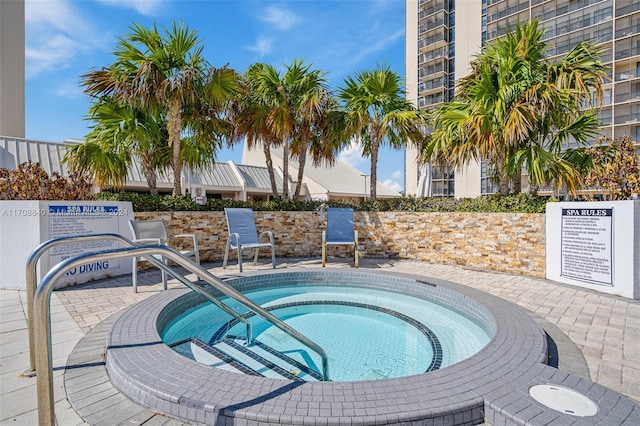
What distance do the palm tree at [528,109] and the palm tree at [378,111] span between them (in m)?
1.78

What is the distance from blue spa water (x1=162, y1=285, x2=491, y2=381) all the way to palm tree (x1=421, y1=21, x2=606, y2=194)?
4682 millimetres

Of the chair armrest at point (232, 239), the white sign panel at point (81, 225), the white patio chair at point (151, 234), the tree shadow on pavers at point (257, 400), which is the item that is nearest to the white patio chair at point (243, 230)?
the chair armrest at point (232, 239)

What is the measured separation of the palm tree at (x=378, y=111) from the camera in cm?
1048

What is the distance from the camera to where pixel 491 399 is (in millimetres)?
2443

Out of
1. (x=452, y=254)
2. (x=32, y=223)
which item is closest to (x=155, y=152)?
(x=32, y=223)

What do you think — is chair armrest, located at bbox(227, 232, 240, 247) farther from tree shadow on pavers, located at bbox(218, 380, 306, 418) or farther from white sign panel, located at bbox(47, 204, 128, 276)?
tree shadow on pavers, located at bbox(218, 380, 306, 418)

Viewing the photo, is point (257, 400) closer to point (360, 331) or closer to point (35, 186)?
point (360, 331)

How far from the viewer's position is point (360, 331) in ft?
16.8

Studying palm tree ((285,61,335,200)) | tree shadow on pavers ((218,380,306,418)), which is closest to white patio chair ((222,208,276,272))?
palm tree ((285,61,335,200))

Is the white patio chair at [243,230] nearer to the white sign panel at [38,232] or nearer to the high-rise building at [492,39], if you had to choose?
the white sign panel at [38,232]

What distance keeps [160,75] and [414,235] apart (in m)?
8.61

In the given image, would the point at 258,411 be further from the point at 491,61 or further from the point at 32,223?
the point at 491,61

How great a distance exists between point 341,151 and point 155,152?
6.35 m

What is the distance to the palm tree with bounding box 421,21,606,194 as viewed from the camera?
7.64 metres
